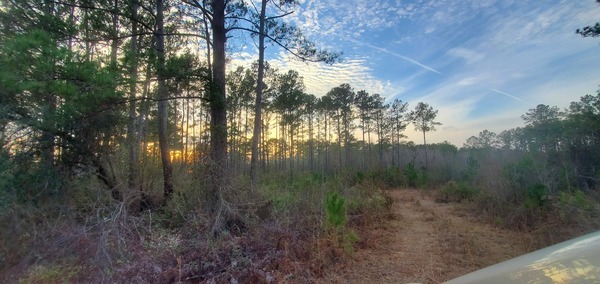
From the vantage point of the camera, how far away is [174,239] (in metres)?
5.09

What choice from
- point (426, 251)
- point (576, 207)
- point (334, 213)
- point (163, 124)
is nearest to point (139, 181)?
point (163, 124)

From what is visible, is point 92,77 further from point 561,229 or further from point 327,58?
point 561,229

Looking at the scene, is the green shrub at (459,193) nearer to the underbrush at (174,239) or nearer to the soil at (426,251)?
the soil at (426,251)

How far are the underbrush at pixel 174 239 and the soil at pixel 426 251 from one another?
1.23 feet

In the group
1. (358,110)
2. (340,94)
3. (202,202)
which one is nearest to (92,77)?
(202,202)

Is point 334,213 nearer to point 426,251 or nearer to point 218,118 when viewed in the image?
point 426,251

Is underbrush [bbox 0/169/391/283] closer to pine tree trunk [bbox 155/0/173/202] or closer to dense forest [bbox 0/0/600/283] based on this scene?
dense forest [bbox 0/0/600/283]

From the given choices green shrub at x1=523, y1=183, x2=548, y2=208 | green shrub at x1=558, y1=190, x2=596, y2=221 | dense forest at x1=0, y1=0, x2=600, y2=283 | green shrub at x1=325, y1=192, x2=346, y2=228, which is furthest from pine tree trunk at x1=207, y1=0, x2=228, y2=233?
green shrub at x1=523, y1=183, x2=548, y2=208

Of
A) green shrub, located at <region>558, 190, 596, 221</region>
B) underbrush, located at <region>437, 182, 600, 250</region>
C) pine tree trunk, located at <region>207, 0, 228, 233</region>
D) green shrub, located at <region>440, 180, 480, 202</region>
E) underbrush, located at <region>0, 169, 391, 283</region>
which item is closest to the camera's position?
underbrush, located at <region>0, 169, 391, 283</region>

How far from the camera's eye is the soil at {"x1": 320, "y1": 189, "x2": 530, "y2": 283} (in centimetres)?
460

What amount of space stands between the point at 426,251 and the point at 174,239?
4.88 m

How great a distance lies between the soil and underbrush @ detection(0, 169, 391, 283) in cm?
38

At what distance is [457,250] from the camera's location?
5.55m

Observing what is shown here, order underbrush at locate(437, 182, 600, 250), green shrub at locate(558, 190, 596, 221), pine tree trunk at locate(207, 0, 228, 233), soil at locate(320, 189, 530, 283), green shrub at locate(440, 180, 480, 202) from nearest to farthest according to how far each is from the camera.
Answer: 1. soil at locate(320, 189, 530, 283)
2. underbrush at locate(437, 182, 600, 250)
3. green shrub at locate(558, 190, 596, 221)
4. pine tree trunk at locate(207, 0, 228, 233)
5. green shrub at locate(440, 180, 480, 202)
